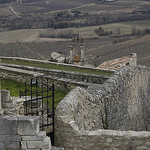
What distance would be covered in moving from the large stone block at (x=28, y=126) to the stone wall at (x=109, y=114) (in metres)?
0.86

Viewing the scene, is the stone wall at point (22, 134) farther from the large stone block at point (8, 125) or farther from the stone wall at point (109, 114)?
the stone wall at point (109, 114)

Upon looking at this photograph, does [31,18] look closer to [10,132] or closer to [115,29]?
[115,29]

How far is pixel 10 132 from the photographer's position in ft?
23.0

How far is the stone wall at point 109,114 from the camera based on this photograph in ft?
24.5

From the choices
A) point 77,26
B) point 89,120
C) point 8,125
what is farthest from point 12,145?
point 77,26

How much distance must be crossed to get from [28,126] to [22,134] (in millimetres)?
167

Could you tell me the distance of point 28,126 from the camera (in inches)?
273

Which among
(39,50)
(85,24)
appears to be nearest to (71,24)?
(85,24)

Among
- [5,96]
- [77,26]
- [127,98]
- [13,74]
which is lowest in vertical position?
[77,26]

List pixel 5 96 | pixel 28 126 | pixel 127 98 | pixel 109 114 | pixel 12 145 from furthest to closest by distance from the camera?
pixel 127 98 < pixel 109 114 < pixel 5 96 < pixel 12 145 < pixel 28 126

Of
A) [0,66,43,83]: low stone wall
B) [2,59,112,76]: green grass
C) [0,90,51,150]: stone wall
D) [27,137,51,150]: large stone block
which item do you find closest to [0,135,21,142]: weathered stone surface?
[0,90,51,150]: stone wall

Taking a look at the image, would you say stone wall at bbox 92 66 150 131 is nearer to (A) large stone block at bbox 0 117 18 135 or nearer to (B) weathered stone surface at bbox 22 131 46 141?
(B) weathered stone surface at bbox 22 131 46 141

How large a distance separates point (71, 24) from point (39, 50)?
65.9 feet

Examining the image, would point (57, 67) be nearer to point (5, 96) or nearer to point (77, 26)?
point (5, 96)
